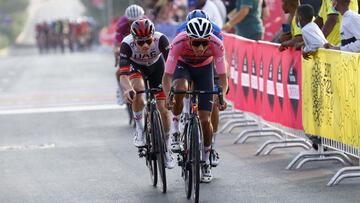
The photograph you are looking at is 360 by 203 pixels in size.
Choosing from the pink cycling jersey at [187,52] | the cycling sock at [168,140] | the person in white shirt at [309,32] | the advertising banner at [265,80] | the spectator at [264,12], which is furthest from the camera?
the spectator at [264,12]

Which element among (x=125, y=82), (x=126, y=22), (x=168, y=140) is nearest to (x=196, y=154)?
(x=168, y=140)

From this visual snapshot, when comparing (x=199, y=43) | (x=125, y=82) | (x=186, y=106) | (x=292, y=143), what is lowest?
(x=292, y=143)

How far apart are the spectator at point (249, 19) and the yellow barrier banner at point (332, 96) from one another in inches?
188

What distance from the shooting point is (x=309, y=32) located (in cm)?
1241

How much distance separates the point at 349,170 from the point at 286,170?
111 cm

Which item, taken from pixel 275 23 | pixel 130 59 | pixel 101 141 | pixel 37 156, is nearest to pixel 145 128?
pixel 130 59

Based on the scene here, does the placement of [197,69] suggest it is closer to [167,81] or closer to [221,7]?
[167,81]

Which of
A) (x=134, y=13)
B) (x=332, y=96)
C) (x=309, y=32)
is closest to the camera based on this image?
(x=332, y=96)

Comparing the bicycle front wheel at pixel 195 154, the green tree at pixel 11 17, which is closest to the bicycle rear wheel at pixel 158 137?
the bicycle front wheel at pixel 195 154

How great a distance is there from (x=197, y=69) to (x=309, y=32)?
1.89 meters

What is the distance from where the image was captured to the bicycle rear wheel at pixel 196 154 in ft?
Result: 32.4

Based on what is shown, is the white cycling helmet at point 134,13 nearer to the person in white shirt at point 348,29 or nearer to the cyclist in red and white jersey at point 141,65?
the cyclist in red and white jersey at point 141,65

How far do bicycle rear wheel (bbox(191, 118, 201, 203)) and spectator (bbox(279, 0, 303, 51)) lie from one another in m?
3.01

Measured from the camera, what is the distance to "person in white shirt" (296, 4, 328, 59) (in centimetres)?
→ 1226
